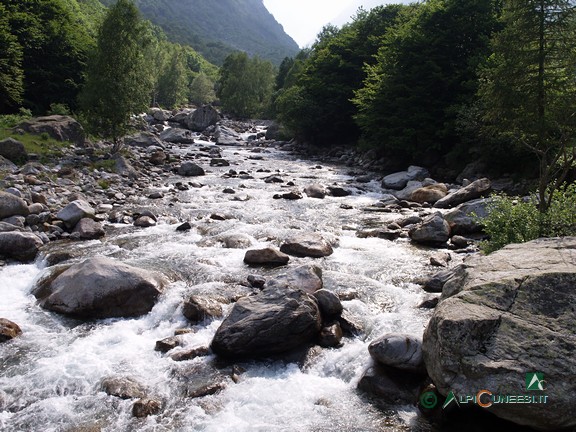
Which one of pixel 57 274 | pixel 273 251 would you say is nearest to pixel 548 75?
pixel 273 251

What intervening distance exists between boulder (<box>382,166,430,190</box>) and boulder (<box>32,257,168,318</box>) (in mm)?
21268

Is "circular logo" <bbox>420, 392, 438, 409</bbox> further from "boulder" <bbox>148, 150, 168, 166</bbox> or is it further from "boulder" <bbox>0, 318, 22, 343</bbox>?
"boulder" <bbox>148, 150, 168, 166</bbox>

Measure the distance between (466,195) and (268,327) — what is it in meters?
17.3

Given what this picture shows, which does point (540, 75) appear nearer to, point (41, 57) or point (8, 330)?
point (8, 330)

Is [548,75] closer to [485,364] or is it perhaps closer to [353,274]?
[353,274]

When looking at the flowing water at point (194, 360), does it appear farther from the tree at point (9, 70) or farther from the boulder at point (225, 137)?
Answer: the boulder at point (225, 137)

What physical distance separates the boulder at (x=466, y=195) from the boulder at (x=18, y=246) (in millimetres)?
19765

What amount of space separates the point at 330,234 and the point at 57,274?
10784mm

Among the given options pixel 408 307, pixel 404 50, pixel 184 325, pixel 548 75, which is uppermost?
pixel 404 50

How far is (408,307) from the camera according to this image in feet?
37.4

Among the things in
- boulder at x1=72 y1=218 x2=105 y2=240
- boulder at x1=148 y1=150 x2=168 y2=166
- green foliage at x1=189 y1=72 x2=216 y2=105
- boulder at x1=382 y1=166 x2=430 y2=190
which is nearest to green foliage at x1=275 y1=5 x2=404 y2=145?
boulder at x1=382 y1=166 x2=430 y2=190

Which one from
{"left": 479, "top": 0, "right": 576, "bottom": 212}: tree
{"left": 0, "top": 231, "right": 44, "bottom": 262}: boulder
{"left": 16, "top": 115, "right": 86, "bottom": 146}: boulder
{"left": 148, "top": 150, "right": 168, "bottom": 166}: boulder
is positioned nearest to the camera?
{"left": 479, "top": 0, "right": 576, "bottom": 212}: tree

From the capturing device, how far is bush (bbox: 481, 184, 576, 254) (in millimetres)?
11273

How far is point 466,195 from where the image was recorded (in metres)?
22.6
